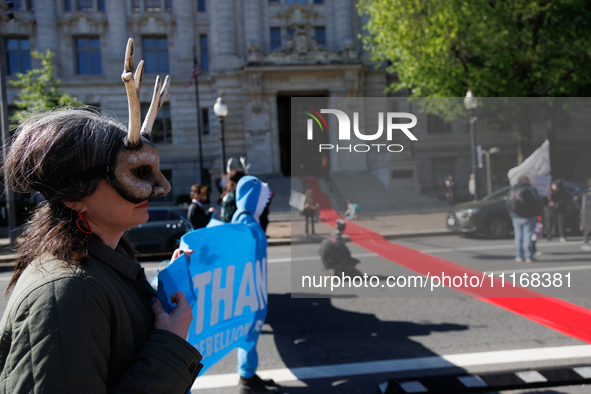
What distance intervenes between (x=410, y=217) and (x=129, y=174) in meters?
2.86

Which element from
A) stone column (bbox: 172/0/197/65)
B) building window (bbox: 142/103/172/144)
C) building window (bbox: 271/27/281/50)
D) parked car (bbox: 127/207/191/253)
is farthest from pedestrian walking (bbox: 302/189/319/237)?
building window (bbox: 271/27/281/50)

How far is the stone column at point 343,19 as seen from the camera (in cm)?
2673

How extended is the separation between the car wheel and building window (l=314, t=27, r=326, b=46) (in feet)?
86.3

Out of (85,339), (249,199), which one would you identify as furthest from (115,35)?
(85,339)

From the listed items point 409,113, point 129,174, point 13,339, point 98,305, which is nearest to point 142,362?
point 98,305

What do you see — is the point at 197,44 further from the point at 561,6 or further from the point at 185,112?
the point at 561,6

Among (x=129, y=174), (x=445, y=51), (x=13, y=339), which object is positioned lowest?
(x=13, y=339)

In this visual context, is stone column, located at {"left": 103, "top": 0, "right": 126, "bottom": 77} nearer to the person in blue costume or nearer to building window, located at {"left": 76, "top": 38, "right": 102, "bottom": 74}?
building window, located at {"left": 76, "top": 38, "right": 102, "bottom": 74}

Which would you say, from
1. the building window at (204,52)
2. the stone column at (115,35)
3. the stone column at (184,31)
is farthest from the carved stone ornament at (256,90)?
the stone column at (115,35)

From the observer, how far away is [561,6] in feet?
40.3

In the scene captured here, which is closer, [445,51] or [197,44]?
[445,51]

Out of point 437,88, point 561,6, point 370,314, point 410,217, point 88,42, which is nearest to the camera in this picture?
point 410,217

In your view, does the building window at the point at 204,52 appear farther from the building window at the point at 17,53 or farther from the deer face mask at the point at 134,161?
the deer face mask at the point at 134,161

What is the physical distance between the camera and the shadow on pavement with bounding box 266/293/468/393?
11.7ft
